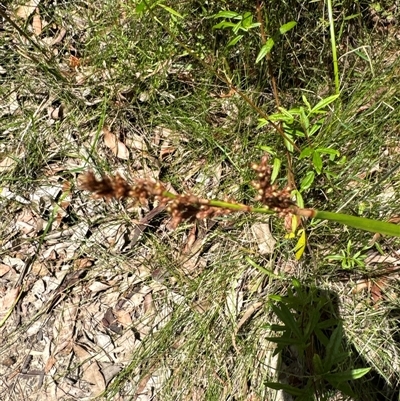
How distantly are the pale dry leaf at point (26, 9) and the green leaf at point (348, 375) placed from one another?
2.44 metres

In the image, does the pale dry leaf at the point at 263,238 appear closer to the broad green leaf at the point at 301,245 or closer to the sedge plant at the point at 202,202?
the broad green leaf at the point at 301,245

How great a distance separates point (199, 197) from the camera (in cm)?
Result: 219

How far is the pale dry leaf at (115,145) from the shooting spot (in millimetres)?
2629

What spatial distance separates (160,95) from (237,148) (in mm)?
493

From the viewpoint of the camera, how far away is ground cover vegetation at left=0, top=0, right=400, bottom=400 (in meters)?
2.20

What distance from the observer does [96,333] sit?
241cm

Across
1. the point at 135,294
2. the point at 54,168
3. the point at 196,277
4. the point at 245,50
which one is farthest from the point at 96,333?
the point at 245,50

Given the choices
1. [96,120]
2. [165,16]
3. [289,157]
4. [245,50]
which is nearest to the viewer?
[289,157]

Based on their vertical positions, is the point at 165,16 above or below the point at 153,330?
above

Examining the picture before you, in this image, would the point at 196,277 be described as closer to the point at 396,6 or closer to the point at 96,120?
the point at 96,120

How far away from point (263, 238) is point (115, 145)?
91cm

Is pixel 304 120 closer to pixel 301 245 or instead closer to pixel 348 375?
pixel 301 245

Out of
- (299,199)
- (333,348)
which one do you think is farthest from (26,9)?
(333,348)

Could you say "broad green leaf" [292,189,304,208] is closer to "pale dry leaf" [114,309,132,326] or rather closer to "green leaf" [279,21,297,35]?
"green leaf" [279,21,297,35]
